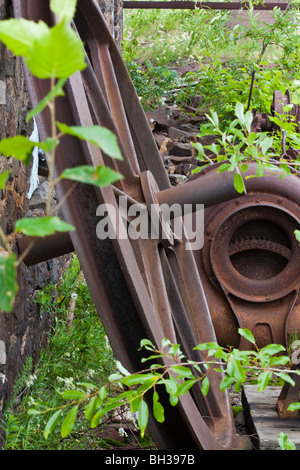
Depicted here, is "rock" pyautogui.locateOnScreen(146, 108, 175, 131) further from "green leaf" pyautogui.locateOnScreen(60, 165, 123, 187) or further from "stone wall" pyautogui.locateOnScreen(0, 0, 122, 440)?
"green leaf" pyautogui.locateOnScreen(60, 165, 123, 187)

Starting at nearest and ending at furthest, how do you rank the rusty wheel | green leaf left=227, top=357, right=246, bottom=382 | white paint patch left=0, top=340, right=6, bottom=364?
1. green leaf left=227, top=357, right=246, bottom=382
2. the rusty wheel
3. white paint patch left=0, top=340, right=6, bottom=364

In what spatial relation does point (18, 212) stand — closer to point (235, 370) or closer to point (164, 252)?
point (164, 252)

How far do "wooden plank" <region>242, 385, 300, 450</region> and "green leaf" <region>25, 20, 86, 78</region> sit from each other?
6.80ft

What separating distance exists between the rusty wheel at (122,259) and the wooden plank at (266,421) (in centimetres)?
11

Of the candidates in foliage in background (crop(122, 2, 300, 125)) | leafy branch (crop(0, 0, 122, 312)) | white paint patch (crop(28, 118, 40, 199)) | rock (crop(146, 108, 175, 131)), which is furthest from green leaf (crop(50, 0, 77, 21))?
rock (crop(146, 108, 175, 131))

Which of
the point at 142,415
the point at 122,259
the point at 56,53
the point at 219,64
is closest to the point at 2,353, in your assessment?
the point at 122,259

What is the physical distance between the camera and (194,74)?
7699mm

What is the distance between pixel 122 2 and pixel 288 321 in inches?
231

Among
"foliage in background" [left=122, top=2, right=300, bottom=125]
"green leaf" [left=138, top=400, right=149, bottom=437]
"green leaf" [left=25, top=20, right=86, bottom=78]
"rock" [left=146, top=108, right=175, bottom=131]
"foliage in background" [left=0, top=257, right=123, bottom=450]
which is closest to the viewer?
"green leaf" [left=25, top=20, right=86, bottom=78]

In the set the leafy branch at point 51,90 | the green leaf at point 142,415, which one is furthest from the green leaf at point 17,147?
the green leaf at point 142,415

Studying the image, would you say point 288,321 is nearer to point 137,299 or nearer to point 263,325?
point 263,325

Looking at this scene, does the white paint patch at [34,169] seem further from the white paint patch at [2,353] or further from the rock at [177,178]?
the rock at [177,178]

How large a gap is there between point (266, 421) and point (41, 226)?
2.25 meters

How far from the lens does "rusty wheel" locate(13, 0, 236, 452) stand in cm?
191
